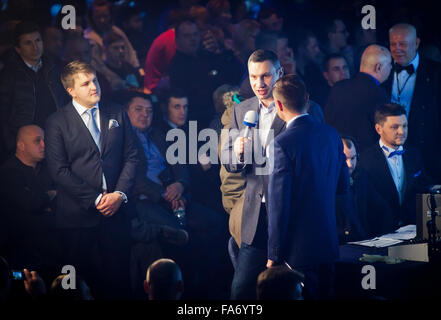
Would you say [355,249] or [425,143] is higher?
[425,143]

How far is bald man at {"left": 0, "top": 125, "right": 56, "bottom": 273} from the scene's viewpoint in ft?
14.6

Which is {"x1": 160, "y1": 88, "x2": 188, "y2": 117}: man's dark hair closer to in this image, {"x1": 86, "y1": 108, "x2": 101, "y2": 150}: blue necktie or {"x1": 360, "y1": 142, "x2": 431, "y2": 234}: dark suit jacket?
{"x1": 86, "y1": 108, "x2": 101, "y2": 150}: blue necktie

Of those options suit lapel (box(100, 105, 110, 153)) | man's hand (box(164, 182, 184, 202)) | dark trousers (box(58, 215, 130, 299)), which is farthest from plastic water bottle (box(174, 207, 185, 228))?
suit lapel (box(100, 105, 110, 153))

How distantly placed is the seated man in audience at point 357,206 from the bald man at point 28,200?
2265 millimetres

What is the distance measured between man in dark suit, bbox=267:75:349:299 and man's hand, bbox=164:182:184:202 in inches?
60.3

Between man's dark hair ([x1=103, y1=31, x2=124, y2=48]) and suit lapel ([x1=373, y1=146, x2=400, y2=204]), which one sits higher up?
man's dark hair ([x1=103, y1=31, x2=124, y2=48])

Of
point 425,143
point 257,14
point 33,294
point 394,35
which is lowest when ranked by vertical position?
point 33,294

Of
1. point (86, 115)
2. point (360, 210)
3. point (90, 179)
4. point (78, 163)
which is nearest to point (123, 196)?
point (90, 179)

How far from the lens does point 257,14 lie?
18.9ft

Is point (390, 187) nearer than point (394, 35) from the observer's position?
Yes

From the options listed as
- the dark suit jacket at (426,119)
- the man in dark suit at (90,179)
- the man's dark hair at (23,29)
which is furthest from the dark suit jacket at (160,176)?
the dark suit jacket at (426,119)

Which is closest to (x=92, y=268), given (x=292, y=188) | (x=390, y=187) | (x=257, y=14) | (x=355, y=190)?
(x=292, y=188)

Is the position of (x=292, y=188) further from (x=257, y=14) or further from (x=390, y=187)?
(x=257, y=14)
